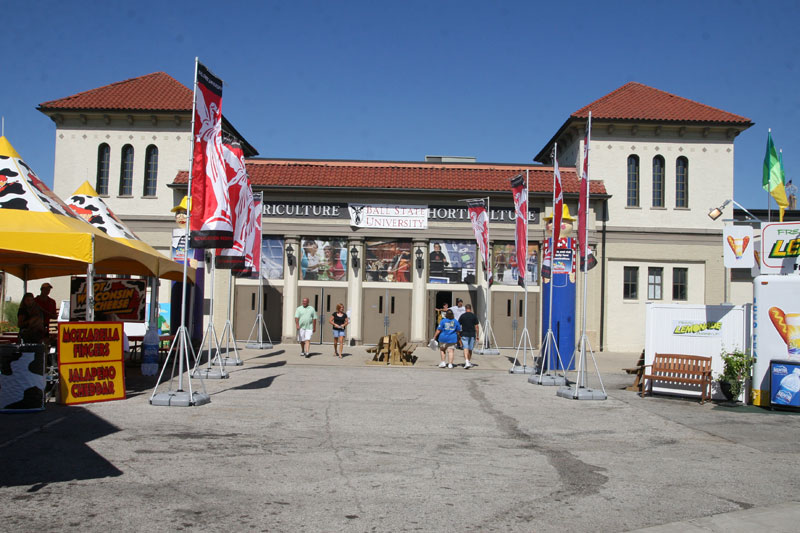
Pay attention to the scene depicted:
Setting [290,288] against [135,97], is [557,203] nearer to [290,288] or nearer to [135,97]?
[290,288]

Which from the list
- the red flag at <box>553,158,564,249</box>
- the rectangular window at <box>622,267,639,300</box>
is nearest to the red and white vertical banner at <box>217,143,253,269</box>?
the red flag at <box>553,158,564,249</box>

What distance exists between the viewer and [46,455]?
7281 millimetres

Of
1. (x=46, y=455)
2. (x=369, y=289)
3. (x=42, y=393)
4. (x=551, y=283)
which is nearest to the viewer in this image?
(x=46, y=455)

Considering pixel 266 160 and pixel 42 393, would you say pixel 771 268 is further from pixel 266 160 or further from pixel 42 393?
pixel 266 160

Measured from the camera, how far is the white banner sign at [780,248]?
1338 centimetres

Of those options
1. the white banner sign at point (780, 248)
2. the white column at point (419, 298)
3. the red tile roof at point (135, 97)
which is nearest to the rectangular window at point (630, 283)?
the white column at point (419, 298)

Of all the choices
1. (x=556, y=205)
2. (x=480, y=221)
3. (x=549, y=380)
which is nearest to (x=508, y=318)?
(x=480, y=221)

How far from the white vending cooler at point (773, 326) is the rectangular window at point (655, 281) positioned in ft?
43.3

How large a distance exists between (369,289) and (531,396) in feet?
41.7

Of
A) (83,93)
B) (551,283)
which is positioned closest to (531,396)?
(551,283)

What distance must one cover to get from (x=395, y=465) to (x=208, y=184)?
21.1 feet

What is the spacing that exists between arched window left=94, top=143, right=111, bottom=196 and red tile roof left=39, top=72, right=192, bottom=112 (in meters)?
1.58

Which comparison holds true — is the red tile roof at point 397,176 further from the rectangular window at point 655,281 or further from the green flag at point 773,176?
the green flag at point 773,176

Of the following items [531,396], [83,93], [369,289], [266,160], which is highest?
[83,93]
